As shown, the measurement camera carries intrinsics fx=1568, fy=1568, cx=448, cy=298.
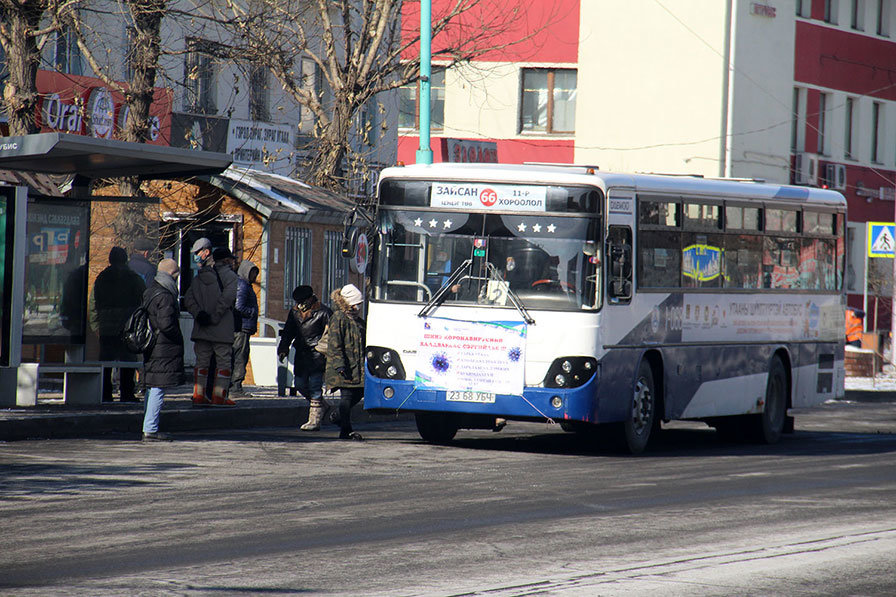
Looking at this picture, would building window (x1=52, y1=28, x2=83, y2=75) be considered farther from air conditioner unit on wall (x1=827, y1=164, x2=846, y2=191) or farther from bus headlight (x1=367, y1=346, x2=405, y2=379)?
air conditioner unit on wall (x1=827, y1=164, x2=846, y2=191)

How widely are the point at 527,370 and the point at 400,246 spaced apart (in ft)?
5.91

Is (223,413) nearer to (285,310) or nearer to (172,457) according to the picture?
(172,457)

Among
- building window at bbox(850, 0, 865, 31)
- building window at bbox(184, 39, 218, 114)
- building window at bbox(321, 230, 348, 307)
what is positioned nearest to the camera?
building window at bbox(321, 230, 348, 307)

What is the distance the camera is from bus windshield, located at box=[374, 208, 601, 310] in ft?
49.1

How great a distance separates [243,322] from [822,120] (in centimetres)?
2617

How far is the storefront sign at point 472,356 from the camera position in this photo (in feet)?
49.1

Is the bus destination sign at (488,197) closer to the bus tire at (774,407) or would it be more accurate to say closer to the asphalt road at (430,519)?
the asphalt road at (430,519)

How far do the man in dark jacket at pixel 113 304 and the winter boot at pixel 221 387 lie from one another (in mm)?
1073

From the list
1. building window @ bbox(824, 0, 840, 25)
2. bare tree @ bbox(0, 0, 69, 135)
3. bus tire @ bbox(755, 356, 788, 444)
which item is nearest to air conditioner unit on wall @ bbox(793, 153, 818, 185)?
building window @ bbox(824, 0, 840, 25)

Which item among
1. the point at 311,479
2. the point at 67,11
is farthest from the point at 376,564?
the point at 67,11

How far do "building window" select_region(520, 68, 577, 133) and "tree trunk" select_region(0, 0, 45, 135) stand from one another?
24240 mm

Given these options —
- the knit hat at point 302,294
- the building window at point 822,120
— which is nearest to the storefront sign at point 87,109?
the knit hat at point 302,294

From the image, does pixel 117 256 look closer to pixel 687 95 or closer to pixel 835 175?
pixel 687 95

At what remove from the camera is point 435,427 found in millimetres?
16562
